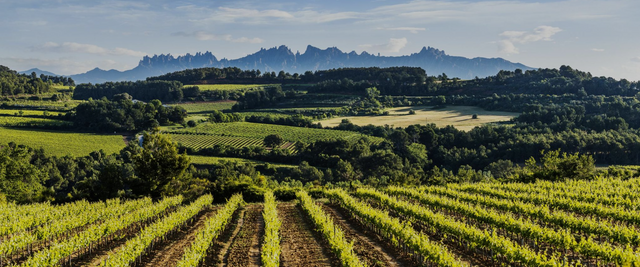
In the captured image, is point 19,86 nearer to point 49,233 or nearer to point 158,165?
point 158,165

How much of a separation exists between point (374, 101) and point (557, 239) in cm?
13890

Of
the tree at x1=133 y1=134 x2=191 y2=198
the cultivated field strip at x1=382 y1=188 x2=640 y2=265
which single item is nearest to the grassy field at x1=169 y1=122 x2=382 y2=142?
the tree at x1=133 y1=134 x2=191 y2=198

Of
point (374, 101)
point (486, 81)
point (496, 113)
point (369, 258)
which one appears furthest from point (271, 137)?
point (486, 81)

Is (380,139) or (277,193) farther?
(380,139)

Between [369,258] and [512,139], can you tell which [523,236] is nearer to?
[369,258]

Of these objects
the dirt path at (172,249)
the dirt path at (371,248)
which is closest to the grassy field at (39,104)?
the dirt path at (172,249)

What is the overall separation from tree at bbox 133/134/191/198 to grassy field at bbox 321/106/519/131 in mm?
80158

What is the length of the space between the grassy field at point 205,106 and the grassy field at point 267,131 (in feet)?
99.9

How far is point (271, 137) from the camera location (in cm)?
10244

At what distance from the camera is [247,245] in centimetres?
2170

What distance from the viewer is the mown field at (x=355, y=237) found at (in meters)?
16.7

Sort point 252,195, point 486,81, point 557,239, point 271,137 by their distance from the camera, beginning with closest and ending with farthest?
point 557,239 → point 252,195 → point 271,137 → point 486,81

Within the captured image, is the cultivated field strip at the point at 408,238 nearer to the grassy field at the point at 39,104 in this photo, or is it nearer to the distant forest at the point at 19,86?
the grassy field at the point at 39,104

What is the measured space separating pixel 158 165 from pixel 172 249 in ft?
88.7
